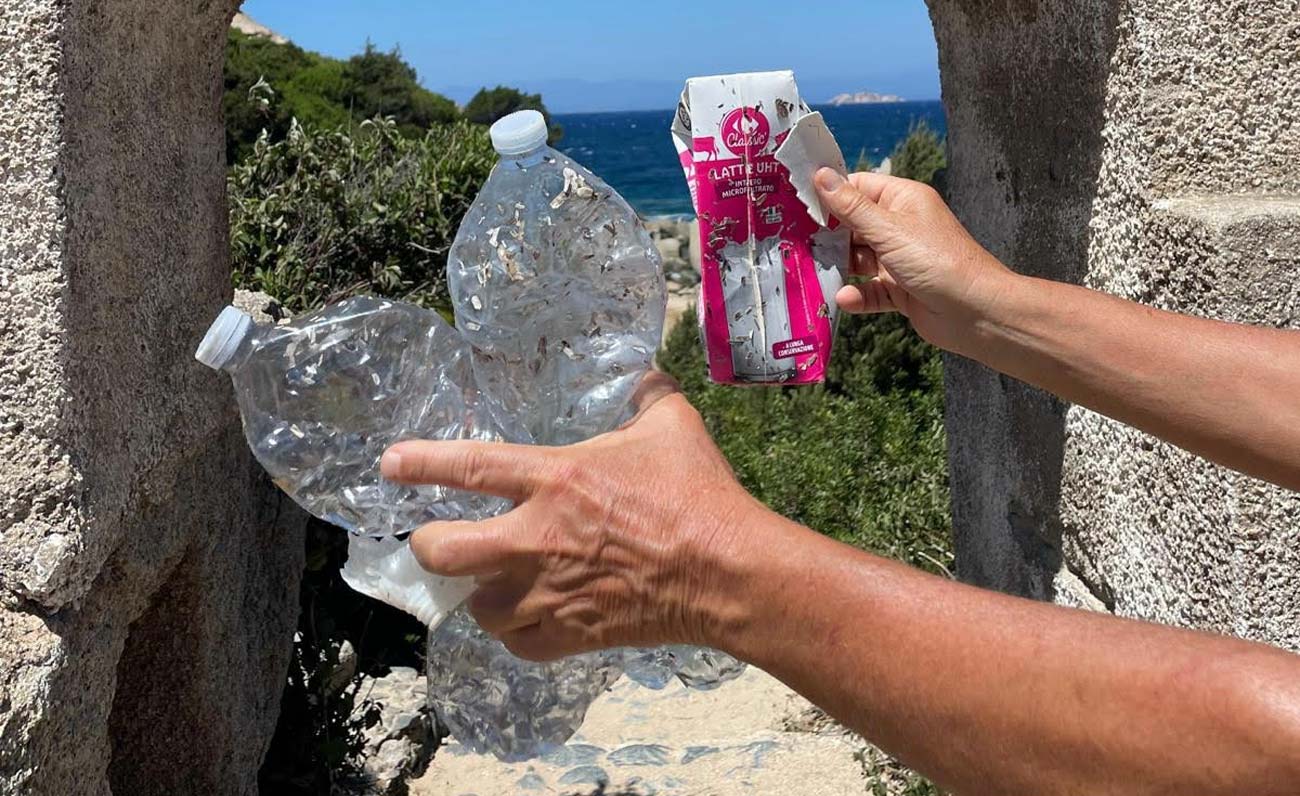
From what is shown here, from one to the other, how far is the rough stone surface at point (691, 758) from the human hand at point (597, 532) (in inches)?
81.7

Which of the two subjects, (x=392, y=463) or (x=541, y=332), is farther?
(x=541, y=332)

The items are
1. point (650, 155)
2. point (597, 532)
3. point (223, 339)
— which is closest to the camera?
point (597, 532)

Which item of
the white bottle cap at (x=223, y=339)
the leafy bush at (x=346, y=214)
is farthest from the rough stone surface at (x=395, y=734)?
the white bottle cap at (x=223, y=339)

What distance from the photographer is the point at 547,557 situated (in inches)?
58.2

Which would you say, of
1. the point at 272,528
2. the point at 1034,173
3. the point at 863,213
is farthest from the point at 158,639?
the point at 1034,173

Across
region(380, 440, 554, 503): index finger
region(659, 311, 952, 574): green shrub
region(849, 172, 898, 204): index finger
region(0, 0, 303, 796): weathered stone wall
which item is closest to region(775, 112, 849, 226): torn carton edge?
region(849, 172, 898, 204): index finger

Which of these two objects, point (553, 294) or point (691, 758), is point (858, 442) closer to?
point (691, 758)

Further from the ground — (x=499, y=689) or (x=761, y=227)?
(x=761, y=227)

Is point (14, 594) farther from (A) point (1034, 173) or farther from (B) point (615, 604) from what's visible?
(A) point (1034, 173)

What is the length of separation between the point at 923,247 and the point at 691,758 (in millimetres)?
2279

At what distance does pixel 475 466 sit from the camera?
4.89 feet

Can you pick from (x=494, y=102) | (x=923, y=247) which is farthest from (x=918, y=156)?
(x=494, y=102)

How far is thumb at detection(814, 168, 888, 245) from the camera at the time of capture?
204 centimetres

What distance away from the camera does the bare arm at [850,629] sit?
43.4 inches
